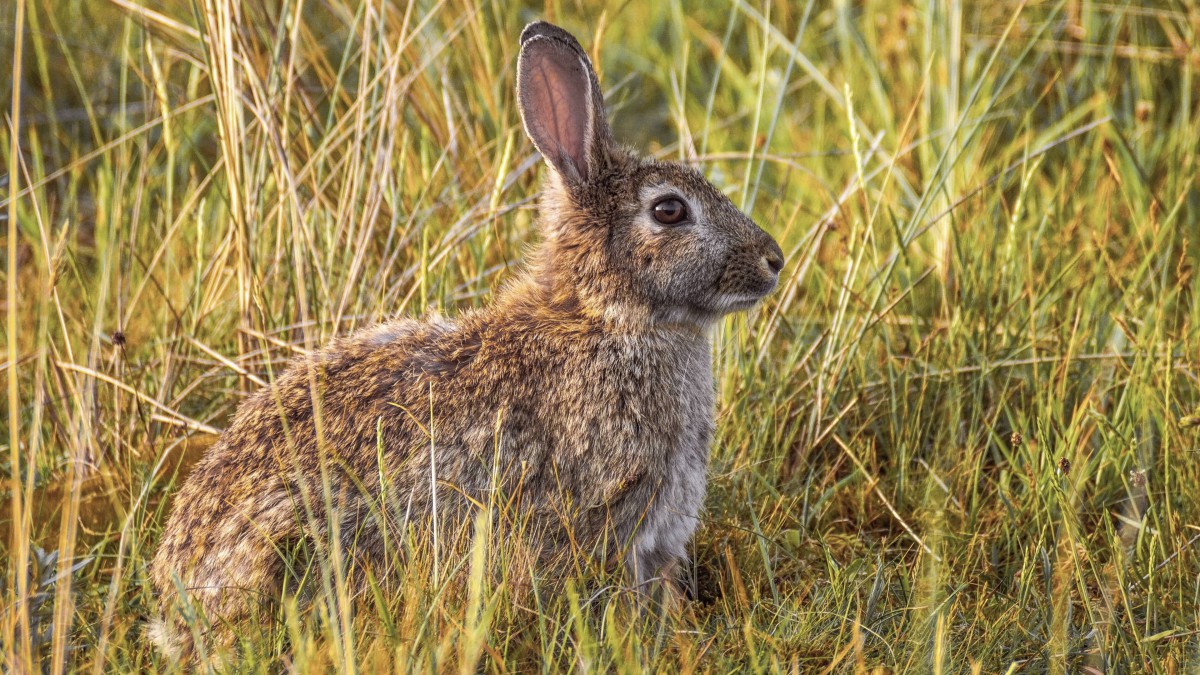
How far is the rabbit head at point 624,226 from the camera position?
3670mm

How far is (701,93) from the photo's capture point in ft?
21.9

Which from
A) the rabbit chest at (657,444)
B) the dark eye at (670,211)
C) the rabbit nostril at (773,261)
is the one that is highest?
the dark eye at (670,211)

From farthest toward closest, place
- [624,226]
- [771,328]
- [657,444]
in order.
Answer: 1. [771,328]
2. [624,226]
3. [657,444]

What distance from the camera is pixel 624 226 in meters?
3.71

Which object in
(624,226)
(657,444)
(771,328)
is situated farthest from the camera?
(771,328)

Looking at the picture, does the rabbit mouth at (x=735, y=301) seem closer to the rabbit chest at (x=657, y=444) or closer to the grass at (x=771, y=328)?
the rabbit chest at (x=657, y=444)

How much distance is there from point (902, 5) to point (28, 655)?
16.2ft

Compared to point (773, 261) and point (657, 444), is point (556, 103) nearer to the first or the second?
point (773, 261)

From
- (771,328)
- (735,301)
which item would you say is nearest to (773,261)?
(735,301)

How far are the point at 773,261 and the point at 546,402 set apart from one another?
2.51 ft

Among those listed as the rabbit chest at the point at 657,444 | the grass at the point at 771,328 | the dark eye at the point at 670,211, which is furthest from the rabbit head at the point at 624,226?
the grass at the point at 771,328

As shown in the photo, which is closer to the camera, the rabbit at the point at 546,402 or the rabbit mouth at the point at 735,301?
the rabbit at the point at 546,402

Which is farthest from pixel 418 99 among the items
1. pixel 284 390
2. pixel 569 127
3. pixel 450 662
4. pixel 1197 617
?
pixel 1197 617

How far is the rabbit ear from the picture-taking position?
368 centimetres
